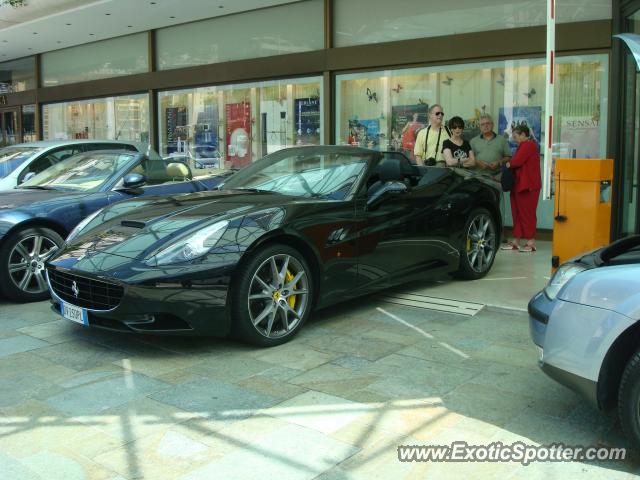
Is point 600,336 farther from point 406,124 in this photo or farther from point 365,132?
point 365,132

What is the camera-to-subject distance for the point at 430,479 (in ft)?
9.92

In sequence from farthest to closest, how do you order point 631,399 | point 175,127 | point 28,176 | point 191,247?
point 175,127, point 28,176, point 191,247, point 631,399

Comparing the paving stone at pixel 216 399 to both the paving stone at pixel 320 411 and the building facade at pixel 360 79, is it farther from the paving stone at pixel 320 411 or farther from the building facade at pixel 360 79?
the building facade at pixel 360 79

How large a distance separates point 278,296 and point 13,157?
18.5ft

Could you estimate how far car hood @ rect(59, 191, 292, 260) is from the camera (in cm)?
474

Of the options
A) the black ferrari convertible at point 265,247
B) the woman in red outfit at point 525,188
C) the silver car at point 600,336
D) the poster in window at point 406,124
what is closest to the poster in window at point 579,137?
the woman in red outfit at point 525,188

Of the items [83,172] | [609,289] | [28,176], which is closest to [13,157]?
[28,176]

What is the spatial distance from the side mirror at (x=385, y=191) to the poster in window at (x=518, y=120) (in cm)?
497

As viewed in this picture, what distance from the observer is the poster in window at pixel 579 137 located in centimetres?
952

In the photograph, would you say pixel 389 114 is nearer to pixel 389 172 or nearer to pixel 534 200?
pixel 534 200

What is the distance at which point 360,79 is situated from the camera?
11883mm

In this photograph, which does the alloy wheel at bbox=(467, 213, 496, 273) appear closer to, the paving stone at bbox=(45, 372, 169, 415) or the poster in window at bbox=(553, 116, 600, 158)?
the poster in window at bbox=(553, 116, 600, 158)

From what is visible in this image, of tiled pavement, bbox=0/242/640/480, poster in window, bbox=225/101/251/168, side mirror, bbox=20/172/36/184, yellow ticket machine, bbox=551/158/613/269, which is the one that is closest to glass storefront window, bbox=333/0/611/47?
poster in window, bbox=225/101/251/168

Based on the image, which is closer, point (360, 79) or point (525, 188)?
point (525, 188)
